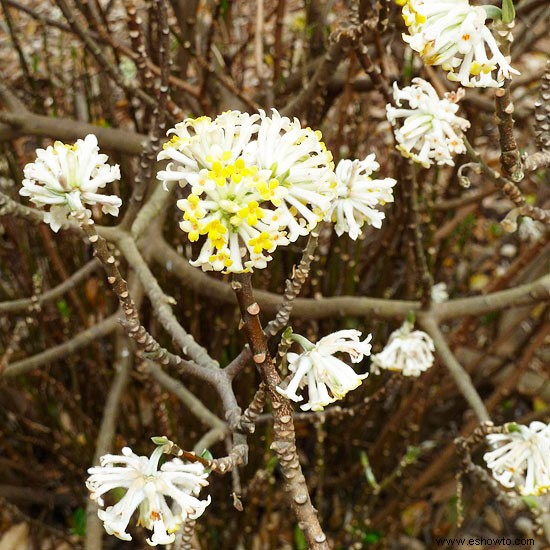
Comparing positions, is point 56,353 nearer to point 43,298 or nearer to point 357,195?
point 43,298

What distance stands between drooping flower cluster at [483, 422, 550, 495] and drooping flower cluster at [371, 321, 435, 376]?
239 millimetres

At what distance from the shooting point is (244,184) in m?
0.66

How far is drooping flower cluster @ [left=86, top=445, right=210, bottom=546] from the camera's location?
0.73 metres

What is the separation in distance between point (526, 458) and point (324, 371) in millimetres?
426

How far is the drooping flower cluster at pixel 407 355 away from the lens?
127 centimetres

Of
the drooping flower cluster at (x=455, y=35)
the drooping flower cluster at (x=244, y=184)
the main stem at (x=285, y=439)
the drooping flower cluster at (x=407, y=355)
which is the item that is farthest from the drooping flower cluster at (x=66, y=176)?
the drooping flower cluster at (x=407, y=355)

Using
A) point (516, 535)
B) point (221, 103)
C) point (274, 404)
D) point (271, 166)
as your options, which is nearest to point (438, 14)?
point (271, 166)

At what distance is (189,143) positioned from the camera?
688 millimetres

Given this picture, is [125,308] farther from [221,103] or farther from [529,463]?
[221,103]

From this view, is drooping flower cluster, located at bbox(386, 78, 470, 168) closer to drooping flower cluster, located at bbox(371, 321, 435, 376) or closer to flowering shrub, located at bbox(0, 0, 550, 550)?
flowering shrub, located at bbox(0, 0, 550, 550)

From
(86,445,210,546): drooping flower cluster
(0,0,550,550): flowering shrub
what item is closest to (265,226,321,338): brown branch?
(0,0,550,550): flowering shrub

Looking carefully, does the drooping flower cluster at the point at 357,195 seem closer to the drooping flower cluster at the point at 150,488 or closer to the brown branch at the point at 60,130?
the drooping flower cluster at the point at 150,488

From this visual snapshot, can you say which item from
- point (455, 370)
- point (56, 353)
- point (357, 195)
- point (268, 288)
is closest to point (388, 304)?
point (455, 370)

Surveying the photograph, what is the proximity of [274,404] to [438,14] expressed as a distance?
46cm
